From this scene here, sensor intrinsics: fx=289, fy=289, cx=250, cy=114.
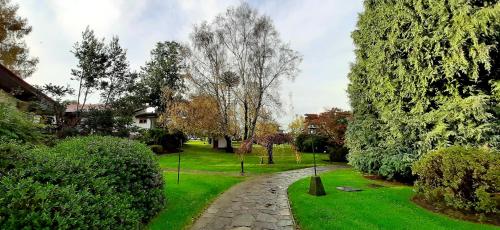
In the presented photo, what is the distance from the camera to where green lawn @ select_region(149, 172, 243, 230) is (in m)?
7.12

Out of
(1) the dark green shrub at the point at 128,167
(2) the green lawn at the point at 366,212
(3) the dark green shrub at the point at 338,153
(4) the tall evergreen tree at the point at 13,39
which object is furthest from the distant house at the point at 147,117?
(1) the dark green shrub at the point at 128,167

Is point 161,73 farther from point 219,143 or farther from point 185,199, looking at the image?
point 185,199

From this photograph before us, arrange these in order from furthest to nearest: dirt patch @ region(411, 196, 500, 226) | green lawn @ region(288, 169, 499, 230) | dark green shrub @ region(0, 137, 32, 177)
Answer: dirt patch @ region(411, 196, 500, 226) → green lawn @ region(288, 169, 499, 230) → dark green shrub @ region(0, 137, 32, 177)

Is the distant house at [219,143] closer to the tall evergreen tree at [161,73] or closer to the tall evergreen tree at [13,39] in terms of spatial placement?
the tall evergreen tree at [161,73]

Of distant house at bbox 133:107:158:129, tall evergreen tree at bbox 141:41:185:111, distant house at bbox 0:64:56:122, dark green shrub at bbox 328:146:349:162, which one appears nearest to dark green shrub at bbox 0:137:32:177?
distant house at bbox 0:64:56:122

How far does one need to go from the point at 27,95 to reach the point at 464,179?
19.0 metres

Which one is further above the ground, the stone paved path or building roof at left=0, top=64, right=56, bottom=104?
building roof at left=0, top=64, right=56, bottom=104

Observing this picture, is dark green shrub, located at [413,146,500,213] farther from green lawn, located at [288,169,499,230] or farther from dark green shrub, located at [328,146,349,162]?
dark green shrub, located at [328,146,349,162]

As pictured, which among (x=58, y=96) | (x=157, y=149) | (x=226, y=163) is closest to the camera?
(x=58, y=96)

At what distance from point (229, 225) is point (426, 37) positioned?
11.2m

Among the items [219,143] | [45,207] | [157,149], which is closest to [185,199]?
[45,207]

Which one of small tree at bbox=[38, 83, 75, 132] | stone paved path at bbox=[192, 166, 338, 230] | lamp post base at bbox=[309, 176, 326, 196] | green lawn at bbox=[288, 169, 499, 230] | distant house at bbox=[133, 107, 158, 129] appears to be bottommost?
stone paved path at bbox=[192, 166, 338, 230]

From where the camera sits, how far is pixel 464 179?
8000mm

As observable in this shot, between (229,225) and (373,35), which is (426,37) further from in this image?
(229,225)
